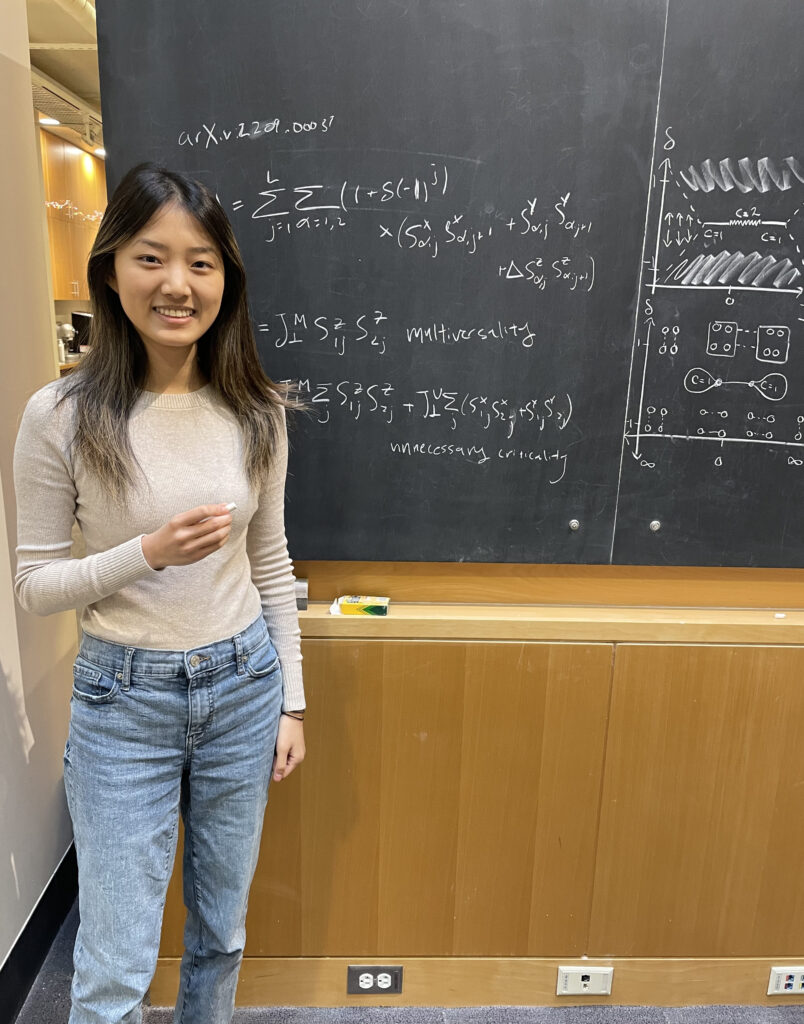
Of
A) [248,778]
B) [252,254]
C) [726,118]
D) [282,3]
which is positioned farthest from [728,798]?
[282,3]

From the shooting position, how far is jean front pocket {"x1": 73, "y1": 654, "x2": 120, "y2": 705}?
115 centimetres

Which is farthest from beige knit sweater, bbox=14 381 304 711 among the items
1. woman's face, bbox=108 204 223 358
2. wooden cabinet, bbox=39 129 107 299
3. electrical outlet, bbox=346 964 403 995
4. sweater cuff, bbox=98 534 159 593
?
wooden cabinet, bbox=39 129 107 299

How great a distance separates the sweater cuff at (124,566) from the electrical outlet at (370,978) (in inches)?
51.9

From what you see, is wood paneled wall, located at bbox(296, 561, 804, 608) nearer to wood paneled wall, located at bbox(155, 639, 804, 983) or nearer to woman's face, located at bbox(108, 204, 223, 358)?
wood paneled wall, located at bbox(155, 639, 804, 983)

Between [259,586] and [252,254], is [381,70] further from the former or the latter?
[259,586]

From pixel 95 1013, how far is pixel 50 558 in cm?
73

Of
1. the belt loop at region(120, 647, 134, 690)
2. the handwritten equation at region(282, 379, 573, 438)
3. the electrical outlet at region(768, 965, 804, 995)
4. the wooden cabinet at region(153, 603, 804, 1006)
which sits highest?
the handwritten equation at region(282, 379, 573, 438)

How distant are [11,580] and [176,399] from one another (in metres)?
0.86

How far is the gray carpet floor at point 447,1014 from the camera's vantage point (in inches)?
70.9

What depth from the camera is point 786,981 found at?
1.86 m

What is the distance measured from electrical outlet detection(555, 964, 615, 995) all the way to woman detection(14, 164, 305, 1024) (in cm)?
106

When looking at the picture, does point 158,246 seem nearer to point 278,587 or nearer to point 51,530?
point 51,530

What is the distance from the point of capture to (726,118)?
154 centimetres

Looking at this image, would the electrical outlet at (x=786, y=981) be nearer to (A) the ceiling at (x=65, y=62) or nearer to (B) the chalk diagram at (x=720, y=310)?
(B) the chalk diagram at (x=720, y=310)
